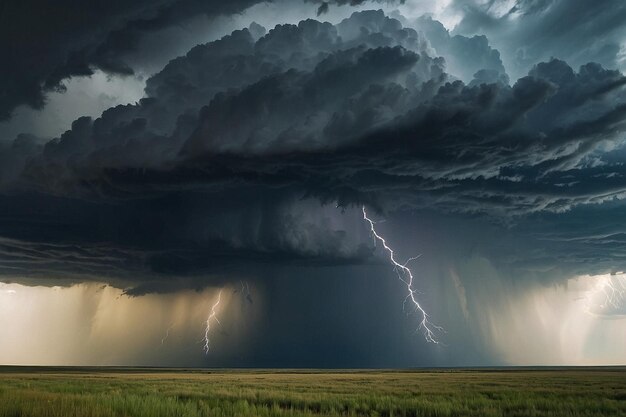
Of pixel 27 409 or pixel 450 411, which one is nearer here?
pixel 27 409

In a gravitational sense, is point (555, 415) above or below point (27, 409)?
below

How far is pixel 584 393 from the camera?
97.5ft

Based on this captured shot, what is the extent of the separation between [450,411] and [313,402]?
7.21m

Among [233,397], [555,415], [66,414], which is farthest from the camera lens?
[233,397]

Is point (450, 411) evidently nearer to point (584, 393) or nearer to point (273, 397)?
point (273, 397)

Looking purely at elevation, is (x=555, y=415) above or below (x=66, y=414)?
below

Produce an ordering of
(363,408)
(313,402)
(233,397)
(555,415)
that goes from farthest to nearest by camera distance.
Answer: (233,397), (313,402), (363,408), (555,415)

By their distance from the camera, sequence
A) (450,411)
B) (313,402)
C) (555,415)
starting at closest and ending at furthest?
(555,415) → (450,411) → (313,402)

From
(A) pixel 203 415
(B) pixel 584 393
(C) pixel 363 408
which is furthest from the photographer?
(B) pixel 584 393

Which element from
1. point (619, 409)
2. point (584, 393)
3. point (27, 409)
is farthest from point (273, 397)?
point (584, 393)

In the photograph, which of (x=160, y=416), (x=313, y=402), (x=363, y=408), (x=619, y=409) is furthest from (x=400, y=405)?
(x=160, y=416)

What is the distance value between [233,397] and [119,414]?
12340 mm

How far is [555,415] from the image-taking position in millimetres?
17516

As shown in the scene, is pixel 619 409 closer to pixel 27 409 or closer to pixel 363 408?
pixel 363 408
